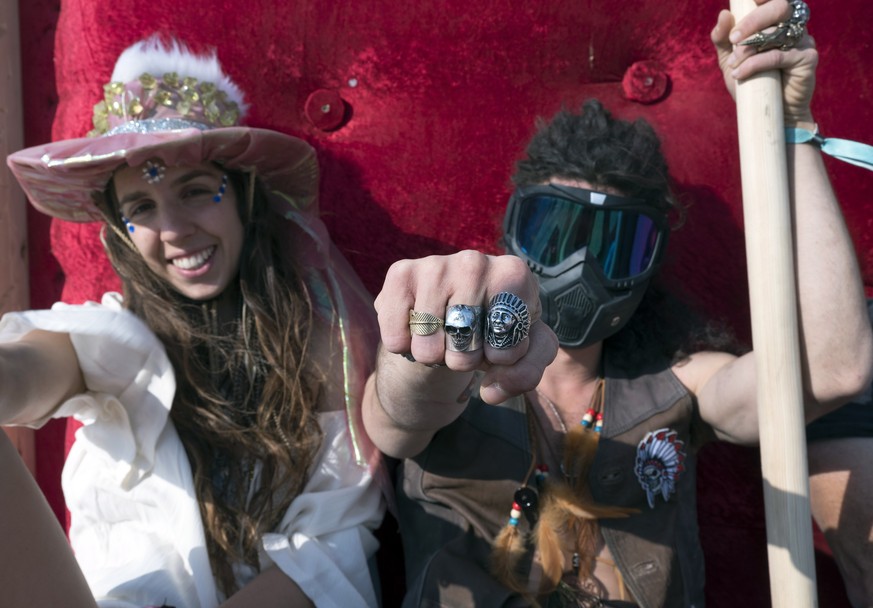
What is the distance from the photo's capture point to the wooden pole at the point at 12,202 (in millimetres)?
1943

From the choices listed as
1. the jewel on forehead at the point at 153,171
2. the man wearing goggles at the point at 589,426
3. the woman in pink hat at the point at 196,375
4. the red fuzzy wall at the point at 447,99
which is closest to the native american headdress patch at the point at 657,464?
the man wearing goggles at the point at 589,426

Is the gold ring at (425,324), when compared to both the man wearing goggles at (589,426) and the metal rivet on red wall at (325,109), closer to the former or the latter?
the man wearing goggles at (589,426)

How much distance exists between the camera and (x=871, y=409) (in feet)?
5.04

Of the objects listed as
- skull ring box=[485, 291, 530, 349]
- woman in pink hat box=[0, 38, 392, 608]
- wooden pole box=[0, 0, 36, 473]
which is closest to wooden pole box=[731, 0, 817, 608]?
skull ring box=[485, 291, 530, 349]

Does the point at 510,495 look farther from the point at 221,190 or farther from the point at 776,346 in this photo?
the point at 221,190

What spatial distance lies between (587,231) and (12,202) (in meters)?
1.33

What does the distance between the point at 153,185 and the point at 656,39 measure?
1.10 meters

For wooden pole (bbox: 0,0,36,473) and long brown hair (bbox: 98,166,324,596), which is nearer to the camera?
long brown hair (bbox: 98,166,324,596)

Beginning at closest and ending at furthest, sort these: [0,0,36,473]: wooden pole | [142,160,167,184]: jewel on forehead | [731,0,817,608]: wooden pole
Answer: [731,0,817,608]: wooden pole < [142,160,167,184]: jewel on forehead < [0,0,36,473]: wooden pole

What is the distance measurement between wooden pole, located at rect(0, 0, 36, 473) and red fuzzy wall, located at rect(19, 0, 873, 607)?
0.11 meters

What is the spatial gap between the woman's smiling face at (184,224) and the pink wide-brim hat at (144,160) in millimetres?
31

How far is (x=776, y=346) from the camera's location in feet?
4.09

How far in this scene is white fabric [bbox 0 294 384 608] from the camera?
1.46m

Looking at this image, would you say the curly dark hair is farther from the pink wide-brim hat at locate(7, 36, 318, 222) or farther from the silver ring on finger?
the pink wide-brim hat at locate(7, 36, 318, 222)
